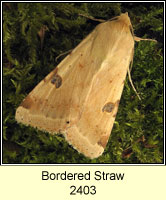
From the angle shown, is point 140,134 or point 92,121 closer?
point 92,121

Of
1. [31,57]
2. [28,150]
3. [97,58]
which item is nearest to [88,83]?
[97,58]

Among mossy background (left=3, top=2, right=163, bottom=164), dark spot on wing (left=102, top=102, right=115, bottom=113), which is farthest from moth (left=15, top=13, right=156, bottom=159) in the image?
mossy background (left=3, top=2, right=163, bottom=164)

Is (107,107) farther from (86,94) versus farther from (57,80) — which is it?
(57,80)

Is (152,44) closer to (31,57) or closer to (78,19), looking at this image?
(78,19)

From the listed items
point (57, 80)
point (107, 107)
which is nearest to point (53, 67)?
point (57, 80)

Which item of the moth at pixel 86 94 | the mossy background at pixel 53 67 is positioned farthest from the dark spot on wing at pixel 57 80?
the mossy background at pixel 53 67
